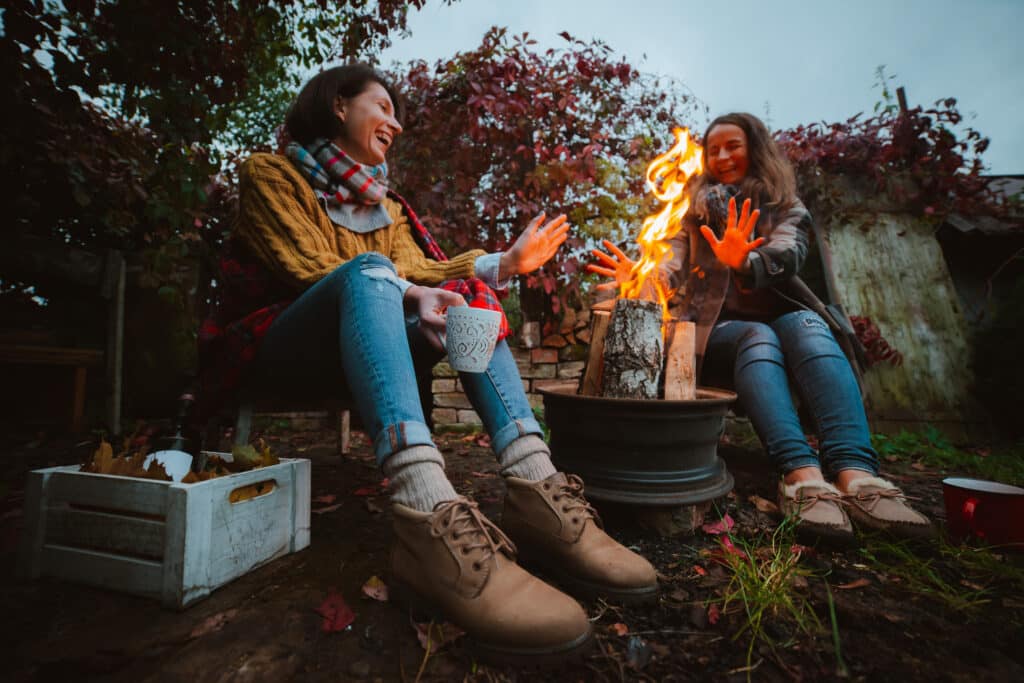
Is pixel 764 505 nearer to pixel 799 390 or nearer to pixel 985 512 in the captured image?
pixel 799 390

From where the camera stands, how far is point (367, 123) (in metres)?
1.70

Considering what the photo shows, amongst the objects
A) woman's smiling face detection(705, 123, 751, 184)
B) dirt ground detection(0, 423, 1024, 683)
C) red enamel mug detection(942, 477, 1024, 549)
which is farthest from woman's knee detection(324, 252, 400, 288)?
woman's smiling face detection(705, 123, 751, 184)

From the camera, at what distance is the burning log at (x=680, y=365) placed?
1627 mm

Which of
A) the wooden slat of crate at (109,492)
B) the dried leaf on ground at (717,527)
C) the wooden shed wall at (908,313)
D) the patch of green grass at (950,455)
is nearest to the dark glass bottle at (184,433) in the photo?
the wooden slat of crate at (109,492)

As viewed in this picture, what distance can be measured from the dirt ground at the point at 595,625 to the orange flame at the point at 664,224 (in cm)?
103

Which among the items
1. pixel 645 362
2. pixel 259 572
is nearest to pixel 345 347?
pixel 259 572

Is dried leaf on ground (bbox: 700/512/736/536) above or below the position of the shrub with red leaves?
below

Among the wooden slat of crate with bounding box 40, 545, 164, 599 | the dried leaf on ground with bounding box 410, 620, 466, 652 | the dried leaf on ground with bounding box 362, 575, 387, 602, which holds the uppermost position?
the wooden slat of crate with bounding box 40, 545, 164, 599

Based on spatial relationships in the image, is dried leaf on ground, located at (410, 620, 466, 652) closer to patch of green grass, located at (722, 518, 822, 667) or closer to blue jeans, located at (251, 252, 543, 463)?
blue jeans, located at (251, 252, 543, 463)

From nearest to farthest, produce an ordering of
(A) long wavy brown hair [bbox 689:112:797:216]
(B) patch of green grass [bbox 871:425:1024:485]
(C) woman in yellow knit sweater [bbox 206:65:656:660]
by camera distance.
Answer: (C) woman in yellow knit sweater [bbox 206:65:656:660]
(A) long wavy brown hair [bbox 689:112:797:216]
(B) patch of green grass [bbox 871:425:1024:485]

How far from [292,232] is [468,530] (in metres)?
1.09

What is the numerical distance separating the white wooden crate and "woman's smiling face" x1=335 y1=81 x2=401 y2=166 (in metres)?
1.26

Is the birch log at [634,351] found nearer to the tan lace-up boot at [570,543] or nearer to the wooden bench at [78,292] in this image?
the tan lace-up boot at [570,543]

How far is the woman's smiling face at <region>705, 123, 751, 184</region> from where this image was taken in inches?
88.0
